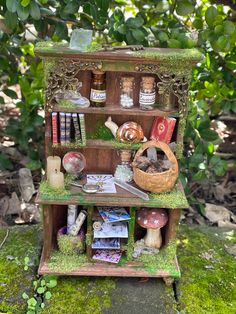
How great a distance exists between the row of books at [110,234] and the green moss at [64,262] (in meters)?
0.08

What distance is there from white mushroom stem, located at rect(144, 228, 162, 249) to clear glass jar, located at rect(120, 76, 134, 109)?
0.74 metres

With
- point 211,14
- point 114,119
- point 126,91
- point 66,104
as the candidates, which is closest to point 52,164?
point 66,104

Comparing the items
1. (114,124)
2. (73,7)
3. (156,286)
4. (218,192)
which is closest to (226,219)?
(218,192)

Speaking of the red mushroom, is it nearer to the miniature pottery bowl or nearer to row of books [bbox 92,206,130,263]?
row of books [bbox 92,206,130,263]

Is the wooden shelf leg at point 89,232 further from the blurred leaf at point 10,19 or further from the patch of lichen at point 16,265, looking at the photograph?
the blurred leaf at point 10,19

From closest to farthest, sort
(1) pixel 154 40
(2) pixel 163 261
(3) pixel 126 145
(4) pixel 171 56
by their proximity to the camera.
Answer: (4) pixel 171 56 < (3) pixel 126 145 < (2) pixel 163 261 < (1) pixel 154 40

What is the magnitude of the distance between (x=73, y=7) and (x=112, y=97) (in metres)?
0.55

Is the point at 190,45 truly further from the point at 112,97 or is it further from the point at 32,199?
the point at 32,199

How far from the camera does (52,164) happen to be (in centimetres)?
248

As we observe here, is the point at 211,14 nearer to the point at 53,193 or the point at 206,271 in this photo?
the point at 53,193

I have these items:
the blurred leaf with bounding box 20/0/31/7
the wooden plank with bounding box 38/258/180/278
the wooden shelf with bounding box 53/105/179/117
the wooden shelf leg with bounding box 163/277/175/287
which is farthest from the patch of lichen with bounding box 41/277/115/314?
the blurred leaf with bounding box 20/0/31/7

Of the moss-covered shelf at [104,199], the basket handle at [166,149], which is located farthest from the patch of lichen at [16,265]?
the basket handle at [166,149]

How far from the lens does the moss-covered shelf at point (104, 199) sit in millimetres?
2420

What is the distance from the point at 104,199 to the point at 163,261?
20.7 inches
